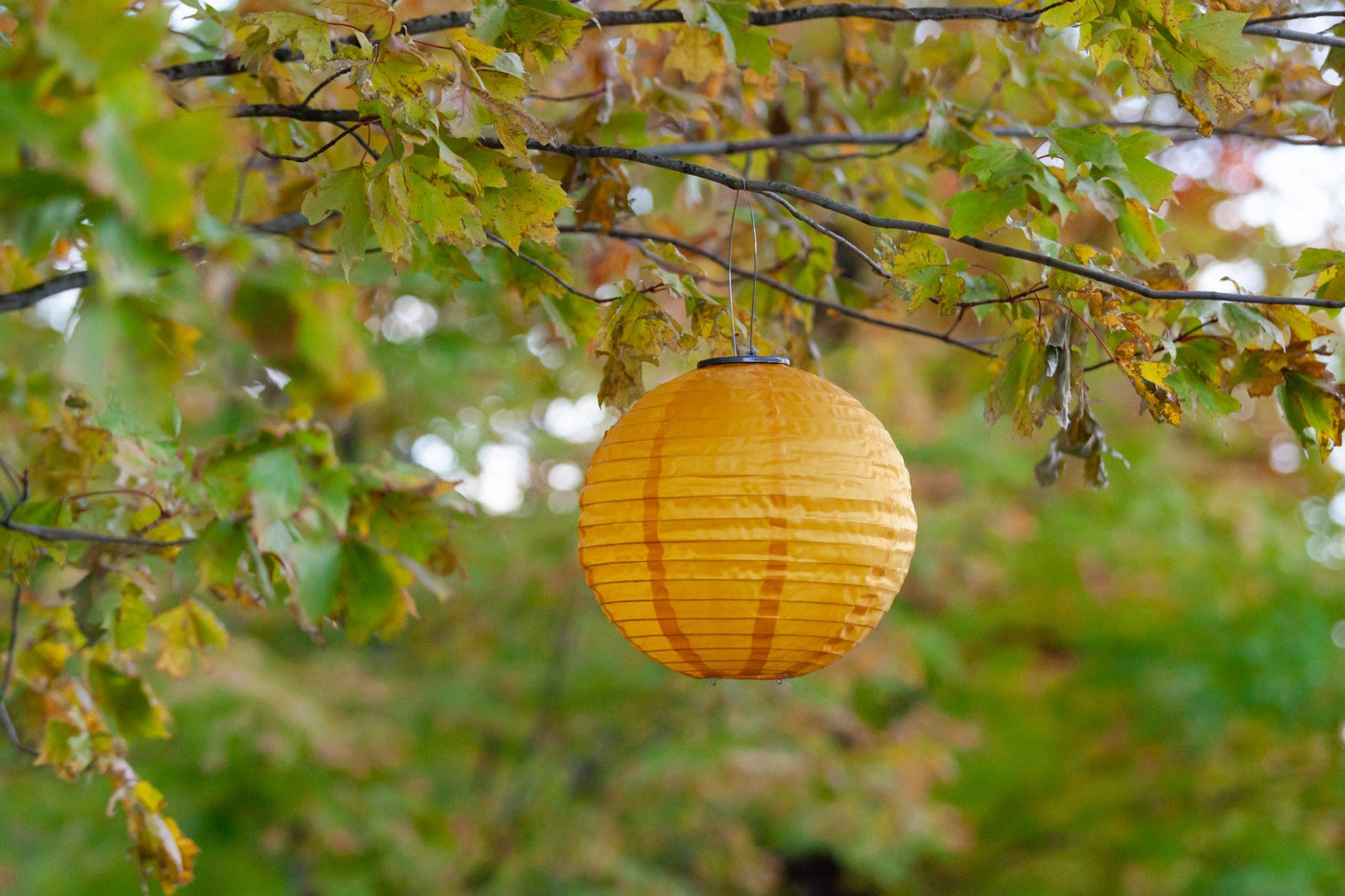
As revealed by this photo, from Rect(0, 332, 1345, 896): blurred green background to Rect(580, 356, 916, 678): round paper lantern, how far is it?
3.40m

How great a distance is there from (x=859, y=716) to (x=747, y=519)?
18.5ft

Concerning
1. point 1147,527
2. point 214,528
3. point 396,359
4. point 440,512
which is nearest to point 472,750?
point 396,359

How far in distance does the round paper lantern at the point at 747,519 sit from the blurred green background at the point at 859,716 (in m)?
3.40

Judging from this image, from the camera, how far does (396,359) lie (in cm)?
584

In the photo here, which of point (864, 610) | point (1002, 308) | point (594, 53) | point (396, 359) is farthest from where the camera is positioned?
point (396, 359)

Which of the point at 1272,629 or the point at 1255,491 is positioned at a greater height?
the point at 1255,491

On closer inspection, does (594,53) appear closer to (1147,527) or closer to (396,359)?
(396,359)

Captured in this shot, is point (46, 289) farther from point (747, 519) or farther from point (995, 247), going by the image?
point (995, 247)

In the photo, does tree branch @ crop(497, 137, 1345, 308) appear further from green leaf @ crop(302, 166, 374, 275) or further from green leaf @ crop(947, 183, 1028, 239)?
green leaf @ crop(302, 166, 374, 275)

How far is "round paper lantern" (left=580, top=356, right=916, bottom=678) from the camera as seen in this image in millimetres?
1653

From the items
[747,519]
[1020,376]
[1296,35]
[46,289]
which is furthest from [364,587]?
[1296,35]

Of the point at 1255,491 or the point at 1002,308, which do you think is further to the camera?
the point at 1255,491

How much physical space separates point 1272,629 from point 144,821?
19.7 ft

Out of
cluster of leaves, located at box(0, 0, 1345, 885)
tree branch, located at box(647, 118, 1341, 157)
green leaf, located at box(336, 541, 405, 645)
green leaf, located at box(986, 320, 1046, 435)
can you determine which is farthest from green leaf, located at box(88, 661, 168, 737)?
green leaf, located at box(986, 320, 1046, 435)
